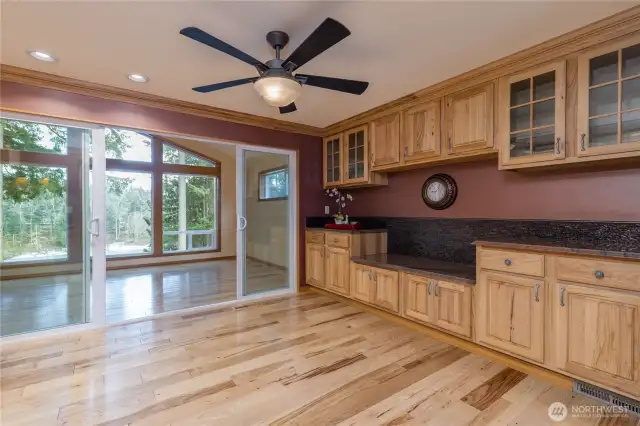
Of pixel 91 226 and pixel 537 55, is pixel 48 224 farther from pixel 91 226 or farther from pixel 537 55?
pixel 537 55

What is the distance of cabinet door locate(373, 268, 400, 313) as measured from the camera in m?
3.07

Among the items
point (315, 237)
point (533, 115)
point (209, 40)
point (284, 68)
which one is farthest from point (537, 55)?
point (315, 237)

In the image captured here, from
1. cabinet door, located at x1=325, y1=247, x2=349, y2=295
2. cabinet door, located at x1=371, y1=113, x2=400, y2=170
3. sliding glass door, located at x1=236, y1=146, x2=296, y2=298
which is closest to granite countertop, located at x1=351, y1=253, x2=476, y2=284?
cabinet door, located at x1=325, y1=247, x2=349, y2=295

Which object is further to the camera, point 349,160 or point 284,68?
point 349,160

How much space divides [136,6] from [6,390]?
258cm

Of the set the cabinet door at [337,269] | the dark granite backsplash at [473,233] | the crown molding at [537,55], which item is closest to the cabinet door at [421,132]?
the crown molding at [537,55]

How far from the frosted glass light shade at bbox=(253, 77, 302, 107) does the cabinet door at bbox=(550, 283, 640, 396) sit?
217 centimetres

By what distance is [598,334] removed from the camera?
1.79 m

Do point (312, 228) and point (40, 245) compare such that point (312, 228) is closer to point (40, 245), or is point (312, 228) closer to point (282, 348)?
point (282, 348)

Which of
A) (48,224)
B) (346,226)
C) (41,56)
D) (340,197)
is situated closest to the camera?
(41,56)

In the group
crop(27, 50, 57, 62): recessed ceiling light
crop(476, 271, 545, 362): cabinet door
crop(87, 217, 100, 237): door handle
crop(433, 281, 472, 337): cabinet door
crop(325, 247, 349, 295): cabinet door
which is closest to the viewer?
crop(476, 271, 545, 362): cabinet door

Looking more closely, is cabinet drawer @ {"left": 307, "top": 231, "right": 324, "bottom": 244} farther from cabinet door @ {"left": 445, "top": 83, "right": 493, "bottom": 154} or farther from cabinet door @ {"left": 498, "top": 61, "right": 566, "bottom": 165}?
cabinet door @ {"left": 498, "top": 61, "right": 566, "bottom": 165}

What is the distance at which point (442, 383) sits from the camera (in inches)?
80.7

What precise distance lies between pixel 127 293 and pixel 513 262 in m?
4.72
